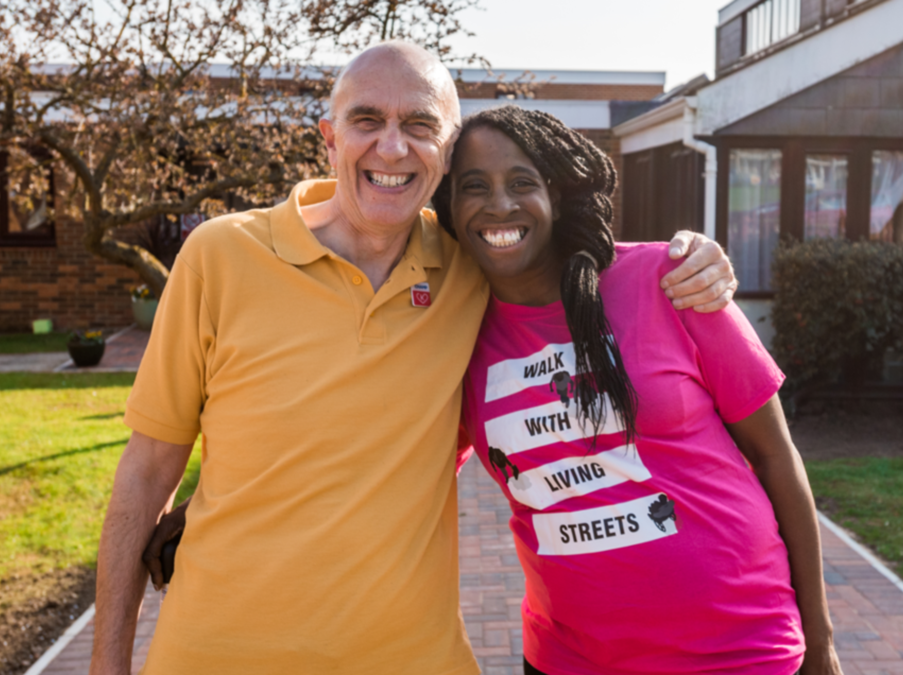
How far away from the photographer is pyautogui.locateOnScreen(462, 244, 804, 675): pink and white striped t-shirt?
1.86m

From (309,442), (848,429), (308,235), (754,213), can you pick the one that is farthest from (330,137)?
(754,213)

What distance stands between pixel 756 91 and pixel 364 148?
8966 millimetres

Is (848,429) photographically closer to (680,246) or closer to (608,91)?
(680,246)

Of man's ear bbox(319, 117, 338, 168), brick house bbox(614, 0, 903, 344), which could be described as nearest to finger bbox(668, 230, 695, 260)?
man's ear bbox(319, 117, 338, 168)

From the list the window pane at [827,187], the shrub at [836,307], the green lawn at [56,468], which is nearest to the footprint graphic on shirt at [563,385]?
the green lawn at [56,468]

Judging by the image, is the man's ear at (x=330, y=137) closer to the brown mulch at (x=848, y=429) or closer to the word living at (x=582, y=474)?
the word living at (x=582, y=474)

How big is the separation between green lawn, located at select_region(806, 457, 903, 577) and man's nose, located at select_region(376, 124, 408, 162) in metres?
4.24

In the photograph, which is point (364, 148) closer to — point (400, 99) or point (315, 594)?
point (400, 99)

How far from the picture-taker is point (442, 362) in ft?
6.83

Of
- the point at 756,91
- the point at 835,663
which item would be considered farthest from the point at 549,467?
the point at 756,91

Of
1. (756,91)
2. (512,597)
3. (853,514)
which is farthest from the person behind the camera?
(756,91)

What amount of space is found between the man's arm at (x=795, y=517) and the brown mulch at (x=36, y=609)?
3.56 m

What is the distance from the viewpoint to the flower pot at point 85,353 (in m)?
11.6

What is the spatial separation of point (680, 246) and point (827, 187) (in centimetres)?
941
